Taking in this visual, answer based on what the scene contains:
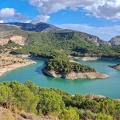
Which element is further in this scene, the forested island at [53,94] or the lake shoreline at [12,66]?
the lake shoreline at [12,66]

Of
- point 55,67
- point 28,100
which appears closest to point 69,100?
point 28,100

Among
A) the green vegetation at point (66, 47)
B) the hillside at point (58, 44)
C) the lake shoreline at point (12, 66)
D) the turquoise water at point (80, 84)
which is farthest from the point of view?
the hillside at point (58, 44)

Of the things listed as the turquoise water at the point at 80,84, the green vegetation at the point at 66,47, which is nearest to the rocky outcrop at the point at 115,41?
the green vegetation at the point at 66,47

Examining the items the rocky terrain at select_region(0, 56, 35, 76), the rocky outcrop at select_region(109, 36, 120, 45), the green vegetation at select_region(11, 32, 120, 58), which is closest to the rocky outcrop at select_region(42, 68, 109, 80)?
the rocky terrain at select_region(0, 56, 35, 76)

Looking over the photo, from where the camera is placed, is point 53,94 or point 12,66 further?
point 12,66

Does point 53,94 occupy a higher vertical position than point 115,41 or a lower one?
lower

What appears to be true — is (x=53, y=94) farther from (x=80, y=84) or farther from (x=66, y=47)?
(x=66, y=47)

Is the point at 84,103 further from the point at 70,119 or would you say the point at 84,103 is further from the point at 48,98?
the point at 70,119

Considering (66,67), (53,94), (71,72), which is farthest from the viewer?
(66,67)

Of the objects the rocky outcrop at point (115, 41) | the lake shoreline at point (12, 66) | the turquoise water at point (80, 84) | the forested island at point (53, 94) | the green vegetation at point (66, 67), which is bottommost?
the turquoise water at point (80, 84)

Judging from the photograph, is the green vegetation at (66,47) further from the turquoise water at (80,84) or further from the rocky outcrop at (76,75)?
the turquoise water at (80,84)

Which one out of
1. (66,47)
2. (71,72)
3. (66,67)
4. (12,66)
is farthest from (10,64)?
(66,47)

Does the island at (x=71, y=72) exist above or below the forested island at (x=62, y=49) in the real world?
below

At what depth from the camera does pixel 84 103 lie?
17312 millimetres
